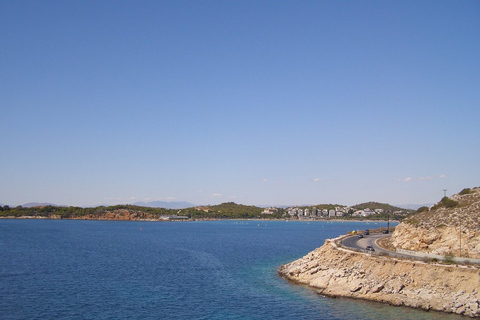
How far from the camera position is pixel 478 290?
37.2 meters

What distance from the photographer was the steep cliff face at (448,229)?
49219 mm

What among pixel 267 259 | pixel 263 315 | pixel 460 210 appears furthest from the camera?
pixel 267 259

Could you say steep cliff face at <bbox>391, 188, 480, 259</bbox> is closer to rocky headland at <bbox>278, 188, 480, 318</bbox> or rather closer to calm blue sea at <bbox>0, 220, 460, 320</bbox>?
rocky headland at <bbox>278, 188, 480, 318</bbox>

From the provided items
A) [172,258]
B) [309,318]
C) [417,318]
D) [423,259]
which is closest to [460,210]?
[423,259]

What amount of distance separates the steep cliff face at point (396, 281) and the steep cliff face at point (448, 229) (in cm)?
976

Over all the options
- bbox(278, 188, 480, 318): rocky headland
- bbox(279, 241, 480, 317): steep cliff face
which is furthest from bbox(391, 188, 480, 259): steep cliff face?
bbox(279, 241, 480, 317): steep cliff face

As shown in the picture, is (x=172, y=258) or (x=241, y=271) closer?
(x=241, y=271)

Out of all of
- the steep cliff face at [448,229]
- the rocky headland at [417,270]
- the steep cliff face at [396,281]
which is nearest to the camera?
the steep cliff face at [396,281]

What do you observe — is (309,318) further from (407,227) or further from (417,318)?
(407,227)

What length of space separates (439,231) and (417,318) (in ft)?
71.7

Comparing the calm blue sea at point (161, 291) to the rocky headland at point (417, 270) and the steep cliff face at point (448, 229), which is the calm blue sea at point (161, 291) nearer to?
the rocky headland at point (417, 270)

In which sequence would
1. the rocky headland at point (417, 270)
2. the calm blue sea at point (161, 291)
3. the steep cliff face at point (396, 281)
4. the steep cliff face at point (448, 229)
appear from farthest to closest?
the steep cliff face at point (448, 229) → the rocky headland at point (417, 270) → the calm blue sea at point (161, 291) → the steep cliff face at point (396, 281)

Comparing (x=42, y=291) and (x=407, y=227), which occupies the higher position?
(x=407, y=227)

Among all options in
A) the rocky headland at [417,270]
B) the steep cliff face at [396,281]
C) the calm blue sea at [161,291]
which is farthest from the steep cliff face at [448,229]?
the calm blue sea at [161,291]
